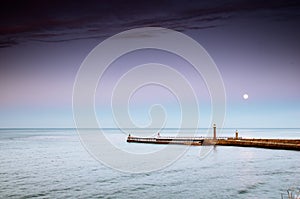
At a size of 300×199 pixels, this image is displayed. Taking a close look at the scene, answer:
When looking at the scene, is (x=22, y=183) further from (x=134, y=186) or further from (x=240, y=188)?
(x=240, y=188)

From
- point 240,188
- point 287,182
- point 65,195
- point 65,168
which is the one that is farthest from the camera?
point 65,168

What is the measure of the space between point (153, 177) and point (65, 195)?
1047cm

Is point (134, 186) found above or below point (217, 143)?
below

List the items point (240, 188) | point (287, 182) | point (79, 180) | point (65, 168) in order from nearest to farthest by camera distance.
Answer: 1. point (240, 188)
2. point (287, 182)
3. point (79, 180)
4. point (65, 168)

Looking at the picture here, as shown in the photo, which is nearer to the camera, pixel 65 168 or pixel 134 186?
pixel 134 186

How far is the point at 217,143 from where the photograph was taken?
75062mm

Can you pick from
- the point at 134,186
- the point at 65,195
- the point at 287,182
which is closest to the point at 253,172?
the point at 287,182

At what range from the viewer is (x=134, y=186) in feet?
94.7

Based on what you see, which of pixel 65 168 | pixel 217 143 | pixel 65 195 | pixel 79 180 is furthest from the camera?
pixel 217 143

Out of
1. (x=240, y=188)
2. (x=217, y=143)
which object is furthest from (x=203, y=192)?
(x=217, y=143)

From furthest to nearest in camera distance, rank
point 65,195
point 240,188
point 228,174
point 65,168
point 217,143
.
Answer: point 217,143 → point 65,168 → point 228,174 → point 240,188 → point 65,195

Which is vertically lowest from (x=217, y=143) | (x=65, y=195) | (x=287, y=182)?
(x=65, y=195)

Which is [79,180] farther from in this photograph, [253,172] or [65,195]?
[253,172]

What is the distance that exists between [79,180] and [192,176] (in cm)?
1130
